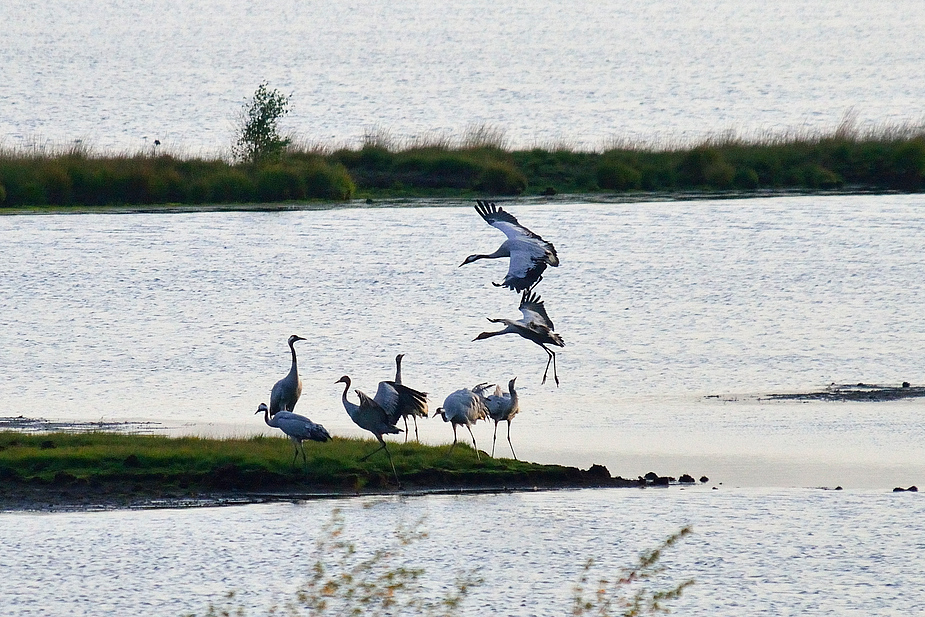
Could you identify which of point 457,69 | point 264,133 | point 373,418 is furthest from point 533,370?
point 457,69

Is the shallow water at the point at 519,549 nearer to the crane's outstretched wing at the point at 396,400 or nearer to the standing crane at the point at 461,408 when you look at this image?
the crane's outstretched wing at the point at 396,400

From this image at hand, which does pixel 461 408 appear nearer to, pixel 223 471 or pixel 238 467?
pixel 238 467

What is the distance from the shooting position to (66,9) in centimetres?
17450

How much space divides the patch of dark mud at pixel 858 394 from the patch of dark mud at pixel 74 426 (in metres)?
6.61

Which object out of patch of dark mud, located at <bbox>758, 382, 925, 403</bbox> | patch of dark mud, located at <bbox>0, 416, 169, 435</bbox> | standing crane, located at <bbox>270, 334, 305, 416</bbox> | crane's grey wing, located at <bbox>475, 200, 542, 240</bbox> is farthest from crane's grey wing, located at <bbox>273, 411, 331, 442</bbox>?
patch of dark mud, located at <bbox>758, 382, 925, 403</bbox>

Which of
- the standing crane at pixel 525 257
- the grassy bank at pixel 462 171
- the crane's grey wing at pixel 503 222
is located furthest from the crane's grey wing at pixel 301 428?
the grassy bank at pixel 462 171

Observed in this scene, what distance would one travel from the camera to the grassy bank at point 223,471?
13477 mm

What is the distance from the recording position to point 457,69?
343 ft

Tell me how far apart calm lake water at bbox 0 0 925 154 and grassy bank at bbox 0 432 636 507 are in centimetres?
3465

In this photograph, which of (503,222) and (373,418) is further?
(503,222)

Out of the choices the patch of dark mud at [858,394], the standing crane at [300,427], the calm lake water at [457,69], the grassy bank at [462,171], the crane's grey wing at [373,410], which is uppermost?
the calm lake water at [457,69]

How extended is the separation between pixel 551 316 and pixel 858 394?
266 inches

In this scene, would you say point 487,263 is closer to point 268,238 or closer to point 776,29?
point 268,238

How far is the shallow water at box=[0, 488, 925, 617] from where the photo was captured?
10961mm
